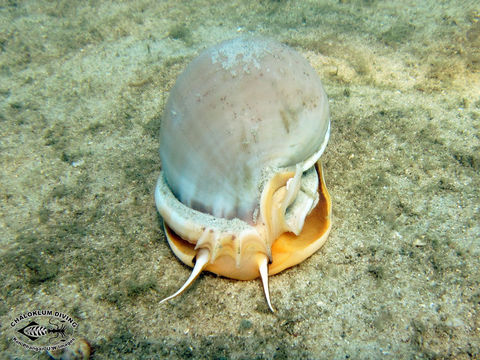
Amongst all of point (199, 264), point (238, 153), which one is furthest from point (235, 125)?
point (199, 264)

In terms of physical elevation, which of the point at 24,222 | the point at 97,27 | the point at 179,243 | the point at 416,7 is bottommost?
the point at 24,222

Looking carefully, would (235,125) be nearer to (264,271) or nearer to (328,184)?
(264,271)

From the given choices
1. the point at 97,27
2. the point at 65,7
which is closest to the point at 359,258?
the point at 97,27

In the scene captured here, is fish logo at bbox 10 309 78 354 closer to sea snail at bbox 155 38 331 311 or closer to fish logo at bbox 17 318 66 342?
fish logo at bbox 17 318 66 342

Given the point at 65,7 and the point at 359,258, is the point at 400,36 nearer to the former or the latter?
the point at 359,258

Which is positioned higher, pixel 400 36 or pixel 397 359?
pixel 400 36

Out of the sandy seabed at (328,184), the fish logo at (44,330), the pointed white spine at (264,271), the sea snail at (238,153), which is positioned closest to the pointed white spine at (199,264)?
the sea snail at (238,153)
